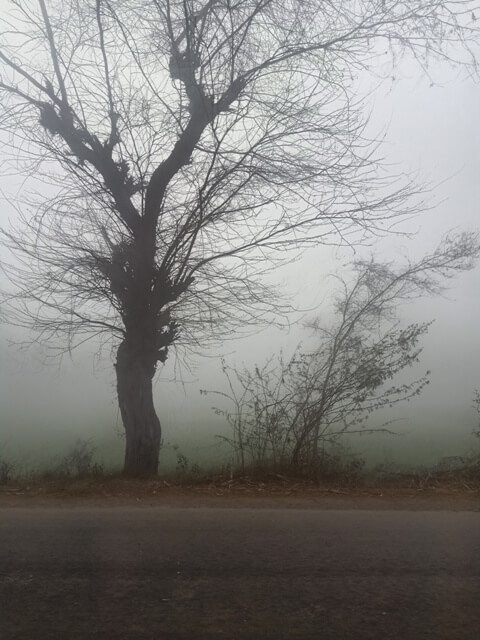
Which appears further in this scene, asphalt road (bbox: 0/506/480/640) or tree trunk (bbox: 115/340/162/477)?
tree trunk (bbox: 115/340/162/477)

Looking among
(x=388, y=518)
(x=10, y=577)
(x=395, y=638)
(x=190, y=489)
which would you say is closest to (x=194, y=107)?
(x=190, y=489)

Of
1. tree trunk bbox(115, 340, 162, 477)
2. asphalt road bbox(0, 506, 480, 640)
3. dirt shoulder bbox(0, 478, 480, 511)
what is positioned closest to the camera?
asphalt road bbox(0, 506, 480, 640)

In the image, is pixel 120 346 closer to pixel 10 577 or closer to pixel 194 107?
A: pixel 194 107

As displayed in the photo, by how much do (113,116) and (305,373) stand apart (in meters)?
4.15

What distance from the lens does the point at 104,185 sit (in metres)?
9.69

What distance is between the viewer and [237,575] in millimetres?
5285

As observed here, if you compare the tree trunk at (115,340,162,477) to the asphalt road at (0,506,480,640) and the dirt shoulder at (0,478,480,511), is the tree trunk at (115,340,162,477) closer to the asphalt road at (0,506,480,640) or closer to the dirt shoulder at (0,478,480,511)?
the dirt shoulder at (0,478,480,511)

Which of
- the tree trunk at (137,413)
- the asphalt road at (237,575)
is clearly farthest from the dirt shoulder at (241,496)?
the tree trunk at (137,413)

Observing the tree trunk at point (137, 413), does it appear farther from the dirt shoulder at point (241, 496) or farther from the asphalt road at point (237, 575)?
the asphalt road at point (237, 575)

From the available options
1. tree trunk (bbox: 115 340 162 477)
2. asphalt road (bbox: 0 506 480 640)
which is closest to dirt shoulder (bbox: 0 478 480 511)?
asphalt road (bbox: 0 506 480 640)

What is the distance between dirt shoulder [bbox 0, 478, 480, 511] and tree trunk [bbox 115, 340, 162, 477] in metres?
0.68

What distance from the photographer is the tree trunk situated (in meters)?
9.62

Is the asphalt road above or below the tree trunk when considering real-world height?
below

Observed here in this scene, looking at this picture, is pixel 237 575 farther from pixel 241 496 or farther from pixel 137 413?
pixel 137 413
